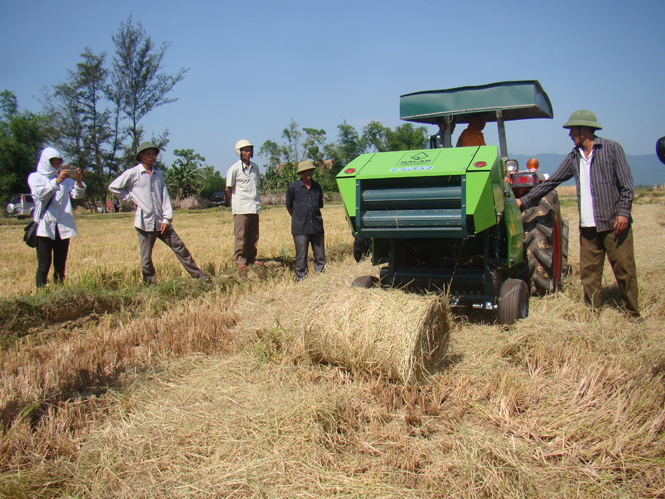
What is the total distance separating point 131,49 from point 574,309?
39.3m

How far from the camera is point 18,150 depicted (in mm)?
39562

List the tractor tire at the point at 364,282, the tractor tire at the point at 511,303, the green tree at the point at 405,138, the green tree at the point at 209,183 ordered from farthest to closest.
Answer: the green tree at the point at 405,138 → the green tree at the point at 209,183 → the tractor tire at the point at 364,282 → the tractor tire at the point at 511,303

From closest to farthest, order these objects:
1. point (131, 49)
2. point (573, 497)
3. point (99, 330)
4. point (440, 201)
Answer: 1. point (573, 497)
2. point (440, 201)
3. point (99, 330)
4. point (131, 49)

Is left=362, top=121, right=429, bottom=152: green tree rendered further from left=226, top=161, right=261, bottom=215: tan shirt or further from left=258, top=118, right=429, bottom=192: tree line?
left=226, top=161, right=261, bottom=215: tan shirt

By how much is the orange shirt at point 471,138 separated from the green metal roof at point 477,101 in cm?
19

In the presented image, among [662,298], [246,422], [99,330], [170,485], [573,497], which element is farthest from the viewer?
[662,298]

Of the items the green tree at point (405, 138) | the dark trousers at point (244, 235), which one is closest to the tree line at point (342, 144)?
the green tree at point (405, 138)

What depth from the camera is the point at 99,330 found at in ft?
14.8

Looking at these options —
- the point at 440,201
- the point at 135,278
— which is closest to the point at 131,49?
the point at 135,278

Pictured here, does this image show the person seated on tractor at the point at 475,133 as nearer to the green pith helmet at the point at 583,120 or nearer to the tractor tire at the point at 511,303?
the green pith helmet at the point at 583,120

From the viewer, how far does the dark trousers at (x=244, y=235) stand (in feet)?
23.3

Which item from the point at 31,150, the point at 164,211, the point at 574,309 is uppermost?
the point at 31,150

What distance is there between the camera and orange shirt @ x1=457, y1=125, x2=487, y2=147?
5.19m

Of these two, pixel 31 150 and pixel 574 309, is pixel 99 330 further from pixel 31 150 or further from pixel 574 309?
pixel 31 150
